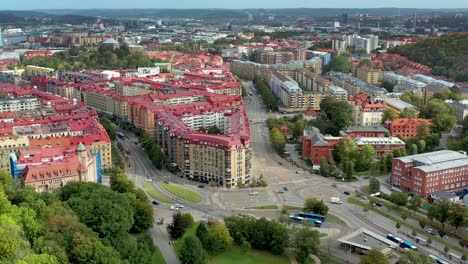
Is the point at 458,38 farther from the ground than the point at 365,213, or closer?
farther from the ground

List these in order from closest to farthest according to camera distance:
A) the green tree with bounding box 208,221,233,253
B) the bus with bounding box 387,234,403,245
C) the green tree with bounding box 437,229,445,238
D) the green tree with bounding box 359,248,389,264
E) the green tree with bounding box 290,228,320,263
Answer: the green tree with bounding box 359,248,389,264 → the green tree with bounding box 290,228,320,263 → the green tree with bounding box 208,221,233,253 → the bus with bounding box 387,234,403,245 → the green tree with bounding box 437,229,445,238

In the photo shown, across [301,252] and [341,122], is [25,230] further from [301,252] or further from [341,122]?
[341,122]

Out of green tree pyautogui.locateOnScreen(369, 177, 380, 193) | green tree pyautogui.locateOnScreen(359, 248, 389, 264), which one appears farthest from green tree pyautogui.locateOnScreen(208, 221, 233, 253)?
green tree pyautogui.locateOnScreen(369, 177, 380, 193)

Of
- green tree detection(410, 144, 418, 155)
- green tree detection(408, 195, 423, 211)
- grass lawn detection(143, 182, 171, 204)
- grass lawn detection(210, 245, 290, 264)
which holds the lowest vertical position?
grass lawn detection(210, 245, 290, 264)

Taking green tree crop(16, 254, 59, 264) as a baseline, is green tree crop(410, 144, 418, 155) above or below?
below

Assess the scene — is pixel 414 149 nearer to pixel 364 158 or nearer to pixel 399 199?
pixel 364 158

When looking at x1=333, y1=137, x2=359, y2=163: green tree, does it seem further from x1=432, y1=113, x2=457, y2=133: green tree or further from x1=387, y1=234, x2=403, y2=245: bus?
x1=387, y1=234, x2=403, y2=245: bus

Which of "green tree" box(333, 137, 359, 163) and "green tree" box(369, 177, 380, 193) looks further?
"green tree" box(333, 137, 359, 163)

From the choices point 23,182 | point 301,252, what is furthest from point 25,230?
point 301,252
